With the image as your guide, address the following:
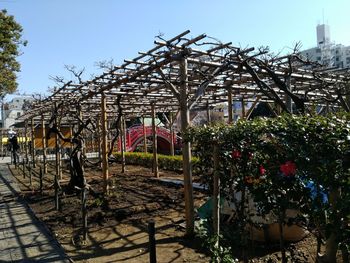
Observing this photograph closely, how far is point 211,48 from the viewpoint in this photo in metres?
6.86

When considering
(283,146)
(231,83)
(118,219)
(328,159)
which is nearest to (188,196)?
(118,219)

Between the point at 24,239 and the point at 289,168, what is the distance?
17.9 ft

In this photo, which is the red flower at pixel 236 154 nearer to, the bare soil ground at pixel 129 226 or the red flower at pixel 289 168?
the red flower at pixel 289 168

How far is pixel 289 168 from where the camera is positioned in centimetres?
290

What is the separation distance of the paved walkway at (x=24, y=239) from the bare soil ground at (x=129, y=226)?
182mm

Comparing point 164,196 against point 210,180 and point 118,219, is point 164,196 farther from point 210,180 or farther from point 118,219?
point 210,180

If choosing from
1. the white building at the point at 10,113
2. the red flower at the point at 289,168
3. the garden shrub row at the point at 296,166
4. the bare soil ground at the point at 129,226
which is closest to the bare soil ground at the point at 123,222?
the bare soil ground at the point at 129,226

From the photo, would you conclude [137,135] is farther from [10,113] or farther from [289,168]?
[10,113]

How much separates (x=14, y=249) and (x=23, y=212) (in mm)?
3000

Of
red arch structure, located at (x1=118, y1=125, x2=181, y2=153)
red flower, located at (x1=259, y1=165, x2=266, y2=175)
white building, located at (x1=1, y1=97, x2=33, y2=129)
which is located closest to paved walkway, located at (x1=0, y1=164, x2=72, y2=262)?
red flower, located at (x1=259, y1=165, x2=266, y2=175)

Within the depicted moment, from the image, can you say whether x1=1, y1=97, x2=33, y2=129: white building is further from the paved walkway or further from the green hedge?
the paved walkway

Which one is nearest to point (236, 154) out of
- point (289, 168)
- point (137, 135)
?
point (289, 168)

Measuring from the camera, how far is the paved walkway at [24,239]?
5.61 metres

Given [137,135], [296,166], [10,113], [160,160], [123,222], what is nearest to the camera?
[296,166]
